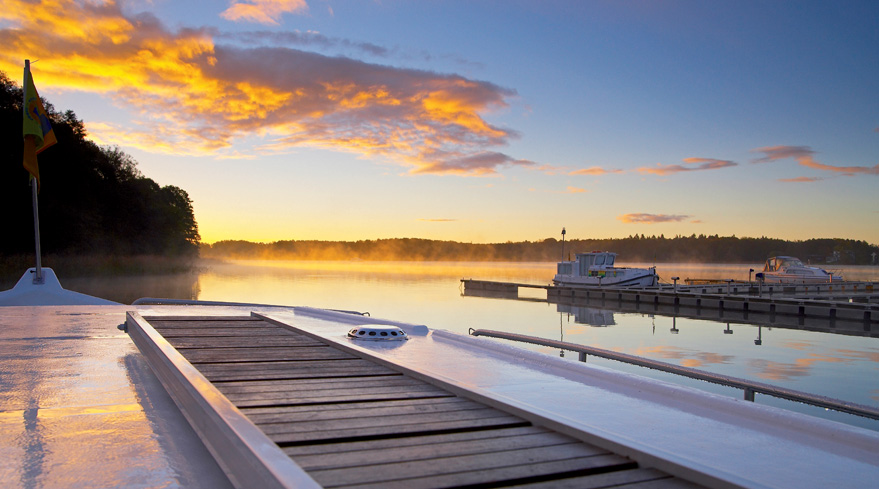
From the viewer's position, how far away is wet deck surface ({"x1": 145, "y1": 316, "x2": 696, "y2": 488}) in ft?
7.13

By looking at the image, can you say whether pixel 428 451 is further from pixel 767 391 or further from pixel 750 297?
pixel 750 297

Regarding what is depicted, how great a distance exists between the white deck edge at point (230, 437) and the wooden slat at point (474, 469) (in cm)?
16

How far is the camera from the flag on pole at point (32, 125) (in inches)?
423

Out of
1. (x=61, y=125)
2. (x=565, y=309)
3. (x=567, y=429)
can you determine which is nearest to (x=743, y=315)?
(x=565, y=309)

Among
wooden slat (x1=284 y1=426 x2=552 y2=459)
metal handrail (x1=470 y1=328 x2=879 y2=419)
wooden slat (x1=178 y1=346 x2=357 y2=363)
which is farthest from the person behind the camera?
wooden slat (x1=178 y1=346 x2=357 y2=363)

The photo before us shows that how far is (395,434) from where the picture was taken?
8.61ft

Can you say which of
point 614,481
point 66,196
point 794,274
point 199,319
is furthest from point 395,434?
point 794,274

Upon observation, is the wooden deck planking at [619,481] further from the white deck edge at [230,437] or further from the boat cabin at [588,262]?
the boat cabin at [588,262]

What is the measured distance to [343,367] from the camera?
4105 mm

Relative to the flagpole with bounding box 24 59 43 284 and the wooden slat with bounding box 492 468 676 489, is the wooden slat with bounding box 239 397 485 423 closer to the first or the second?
the wooden slat with bounding box 492 468 676 489

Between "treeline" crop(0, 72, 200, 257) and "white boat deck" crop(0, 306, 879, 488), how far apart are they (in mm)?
34078

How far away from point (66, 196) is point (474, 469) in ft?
141

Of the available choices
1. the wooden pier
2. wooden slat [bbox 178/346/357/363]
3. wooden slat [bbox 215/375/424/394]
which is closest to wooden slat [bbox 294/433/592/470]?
wooden slat [bbox 215/375/424/394]

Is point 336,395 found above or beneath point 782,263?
beneath
